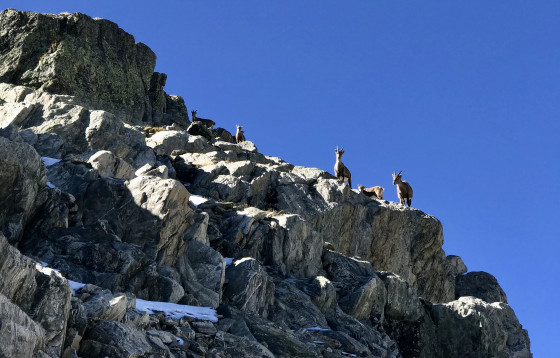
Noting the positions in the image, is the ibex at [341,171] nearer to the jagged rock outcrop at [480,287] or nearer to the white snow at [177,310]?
the jagged rock outcrop at [480,287]

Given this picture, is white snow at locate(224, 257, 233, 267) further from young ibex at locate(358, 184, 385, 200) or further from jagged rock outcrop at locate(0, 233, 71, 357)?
young ibex at locate(358, 184, 385, 200)

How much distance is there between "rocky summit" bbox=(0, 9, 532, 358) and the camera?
58.7ft

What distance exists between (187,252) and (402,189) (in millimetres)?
24929

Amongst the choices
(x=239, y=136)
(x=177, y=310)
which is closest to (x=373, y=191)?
(x=239, y=136)

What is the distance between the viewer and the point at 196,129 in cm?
5050

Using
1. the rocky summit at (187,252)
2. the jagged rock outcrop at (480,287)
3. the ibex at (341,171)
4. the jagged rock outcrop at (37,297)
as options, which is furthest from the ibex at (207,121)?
the jagged rock outcrop at (37,297)

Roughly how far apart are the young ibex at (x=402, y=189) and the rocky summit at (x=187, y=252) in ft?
7.24

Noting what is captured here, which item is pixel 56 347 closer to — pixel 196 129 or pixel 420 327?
pixel 420 327

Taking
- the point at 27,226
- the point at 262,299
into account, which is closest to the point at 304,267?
the point at 262,299

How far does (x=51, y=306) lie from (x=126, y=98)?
40.7 m

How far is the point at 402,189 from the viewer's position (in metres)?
48.7

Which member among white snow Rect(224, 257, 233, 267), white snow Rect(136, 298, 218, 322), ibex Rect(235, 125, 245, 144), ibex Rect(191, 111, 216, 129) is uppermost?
ibex Rect(191, 111, 216, 129)

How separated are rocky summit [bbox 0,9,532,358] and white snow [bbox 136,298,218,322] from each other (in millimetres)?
70

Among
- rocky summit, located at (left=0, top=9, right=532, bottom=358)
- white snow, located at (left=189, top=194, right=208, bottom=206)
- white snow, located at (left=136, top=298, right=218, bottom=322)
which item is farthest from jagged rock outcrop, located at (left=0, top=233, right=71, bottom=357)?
white snow, located at (left=189, top=194, right=208, bottom=206)
